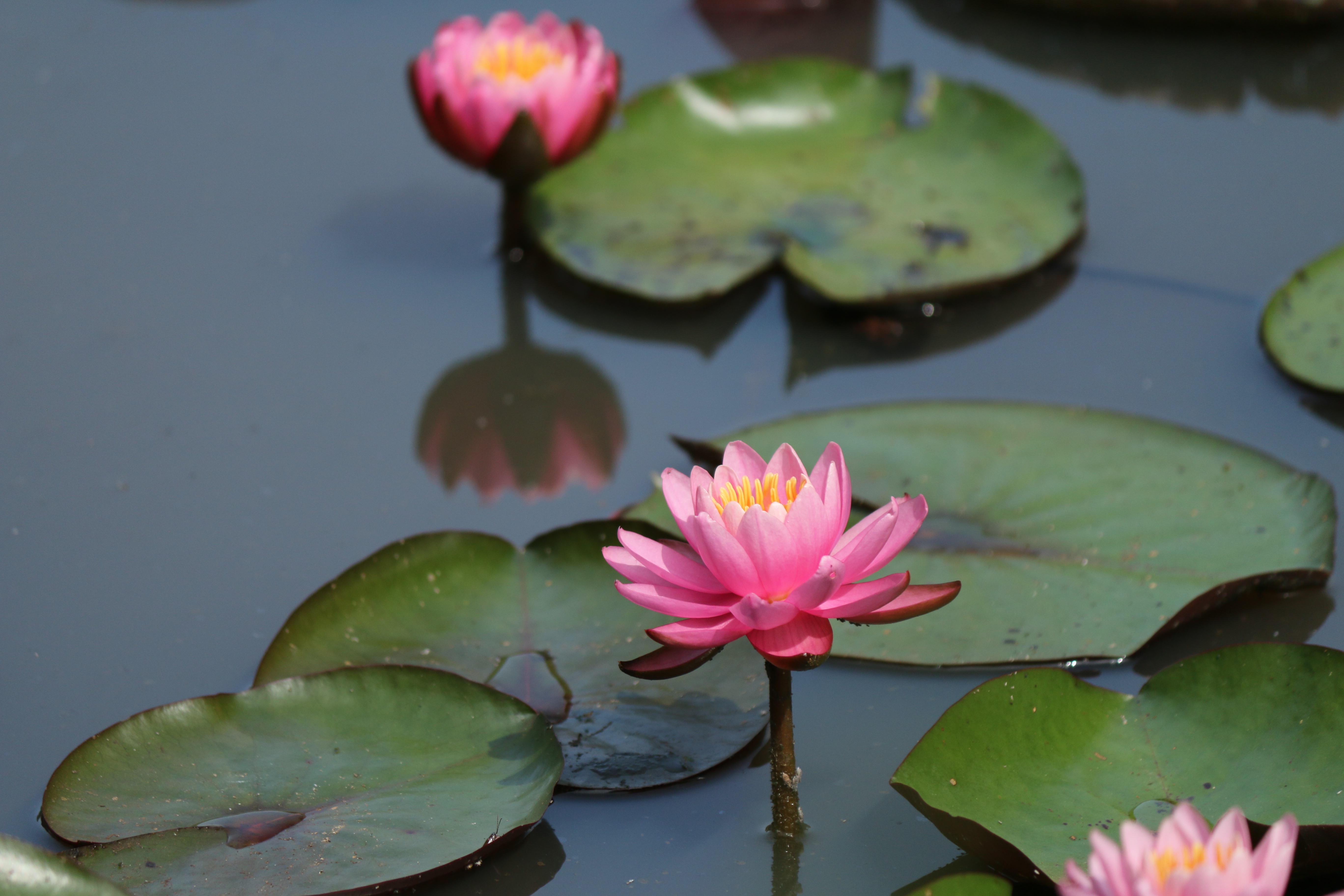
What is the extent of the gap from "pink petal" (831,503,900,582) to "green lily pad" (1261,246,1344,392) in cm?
117

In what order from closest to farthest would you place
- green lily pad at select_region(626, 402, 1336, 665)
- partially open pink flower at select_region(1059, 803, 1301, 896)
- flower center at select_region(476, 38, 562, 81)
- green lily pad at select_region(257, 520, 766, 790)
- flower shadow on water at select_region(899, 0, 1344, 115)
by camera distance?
partially open pink flower at select_region(1059, 803, 1301, 896) < green lily pad at select_region(257, 520, 766, 790) < green lily pad at select_region(626, 402, 1336, 665) < flower center at select_region(476, 38, 562, 81) < flower shadow on water at select_region(899, 0, 1344, 115)

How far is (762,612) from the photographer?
46.4 inches

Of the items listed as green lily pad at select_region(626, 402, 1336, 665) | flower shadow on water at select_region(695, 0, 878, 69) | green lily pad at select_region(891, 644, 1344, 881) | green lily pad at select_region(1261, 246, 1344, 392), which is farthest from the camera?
flower shadow on water at select_region(695, 0, 878, 69)

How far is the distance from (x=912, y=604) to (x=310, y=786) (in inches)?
27.2

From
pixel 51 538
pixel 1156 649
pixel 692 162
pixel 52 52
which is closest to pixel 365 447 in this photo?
pixel 51 538

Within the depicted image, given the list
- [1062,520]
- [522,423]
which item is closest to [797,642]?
[1062,520]

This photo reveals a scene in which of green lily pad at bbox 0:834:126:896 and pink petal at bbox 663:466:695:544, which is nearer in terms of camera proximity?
green lily pad at bbox 0:834:126:896

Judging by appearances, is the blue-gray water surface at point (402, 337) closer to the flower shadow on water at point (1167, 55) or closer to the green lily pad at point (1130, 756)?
the flower shadow on water at point (1167, 55)

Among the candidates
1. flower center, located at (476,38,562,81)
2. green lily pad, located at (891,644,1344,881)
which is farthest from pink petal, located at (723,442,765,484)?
flower center, located at (476,38,562,81)

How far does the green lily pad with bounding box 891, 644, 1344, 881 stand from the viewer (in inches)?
50.1

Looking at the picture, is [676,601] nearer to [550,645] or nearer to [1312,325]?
[550,645]

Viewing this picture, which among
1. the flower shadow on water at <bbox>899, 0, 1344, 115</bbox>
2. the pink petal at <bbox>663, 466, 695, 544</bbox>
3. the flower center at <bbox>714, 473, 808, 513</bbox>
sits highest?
the flower shadow on water at <bbox>899, 0, 1344, 115</bbox>

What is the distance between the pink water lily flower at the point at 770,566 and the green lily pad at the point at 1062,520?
15.8 inches

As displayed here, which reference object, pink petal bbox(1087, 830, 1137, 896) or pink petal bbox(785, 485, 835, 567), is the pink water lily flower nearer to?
pink petal bbox(785, 485, 835, 567)
